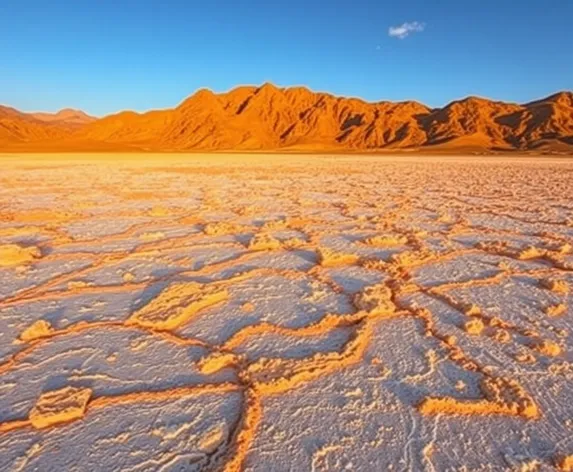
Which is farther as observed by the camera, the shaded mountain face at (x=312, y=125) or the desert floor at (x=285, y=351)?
the shaded mountain face at (x=312, y=125)

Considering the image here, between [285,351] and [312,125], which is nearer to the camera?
[285,351]

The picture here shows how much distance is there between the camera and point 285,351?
2049 mm

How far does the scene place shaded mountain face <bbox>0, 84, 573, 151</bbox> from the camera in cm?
6612

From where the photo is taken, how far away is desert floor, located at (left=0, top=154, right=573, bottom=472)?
1.42 meters

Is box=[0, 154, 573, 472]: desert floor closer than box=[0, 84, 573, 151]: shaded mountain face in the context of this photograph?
Yes

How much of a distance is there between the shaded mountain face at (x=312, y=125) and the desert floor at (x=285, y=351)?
60.9 meters

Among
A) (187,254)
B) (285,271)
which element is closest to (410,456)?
(285,271)

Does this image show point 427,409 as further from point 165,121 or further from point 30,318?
point 165,121

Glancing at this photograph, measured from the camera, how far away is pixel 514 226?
501 cm

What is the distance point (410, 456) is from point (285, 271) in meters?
1.97

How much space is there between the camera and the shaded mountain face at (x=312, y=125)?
66.1 meters

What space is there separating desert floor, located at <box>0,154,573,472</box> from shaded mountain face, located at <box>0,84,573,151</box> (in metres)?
60.9

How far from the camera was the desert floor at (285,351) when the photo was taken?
1419 mm

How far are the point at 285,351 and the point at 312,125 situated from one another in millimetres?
88627
